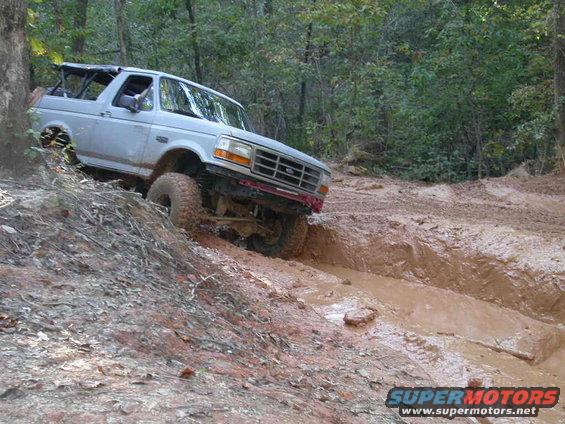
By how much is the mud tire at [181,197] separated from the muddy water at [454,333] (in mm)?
1575

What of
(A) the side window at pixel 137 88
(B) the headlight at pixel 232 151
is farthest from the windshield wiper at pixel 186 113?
(B) the headlight at pixel 232 151

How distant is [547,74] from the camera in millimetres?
15258

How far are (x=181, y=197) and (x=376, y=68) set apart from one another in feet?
30.2

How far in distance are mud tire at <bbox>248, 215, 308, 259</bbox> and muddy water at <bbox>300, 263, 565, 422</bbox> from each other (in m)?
1.10

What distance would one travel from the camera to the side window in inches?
314

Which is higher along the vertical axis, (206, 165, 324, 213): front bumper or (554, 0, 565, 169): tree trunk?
(554, 0, 565, 169): tree trunk

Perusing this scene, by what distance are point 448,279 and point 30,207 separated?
5286 millimetres

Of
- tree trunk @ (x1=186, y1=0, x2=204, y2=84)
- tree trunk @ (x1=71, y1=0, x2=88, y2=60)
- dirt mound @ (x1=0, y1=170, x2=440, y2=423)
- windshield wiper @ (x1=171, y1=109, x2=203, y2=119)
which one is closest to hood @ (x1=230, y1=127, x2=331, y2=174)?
windshield wiper @ (x1=171, y1=109, x2=203, y2=119)

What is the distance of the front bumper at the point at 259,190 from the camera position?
699cm

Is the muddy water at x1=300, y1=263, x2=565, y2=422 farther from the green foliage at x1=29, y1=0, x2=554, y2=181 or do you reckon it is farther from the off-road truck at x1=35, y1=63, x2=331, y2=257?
the green foliage at x1=29, y1=0, x2=554, y2=181

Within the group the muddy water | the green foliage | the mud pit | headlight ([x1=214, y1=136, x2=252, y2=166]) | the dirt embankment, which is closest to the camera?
the muddy water

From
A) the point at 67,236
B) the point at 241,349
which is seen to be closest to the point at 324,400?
the point at 241,349

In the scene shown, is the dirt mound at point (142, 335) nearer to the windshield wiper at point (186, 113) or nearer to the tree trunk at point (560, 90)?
the windshield wiper at point (186, 113)

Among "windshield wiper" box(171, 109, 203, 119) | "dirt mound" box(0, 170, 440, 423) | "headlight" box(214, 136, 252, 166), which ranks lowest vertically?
"dirt mound" box(0, 170, 440, 423)
